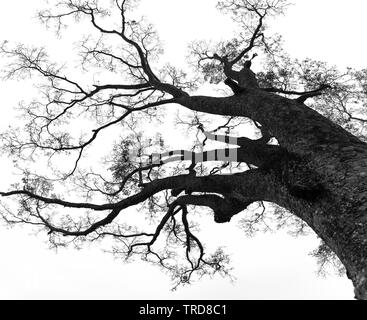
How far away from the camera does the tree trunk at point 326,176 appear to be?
319 centimetres

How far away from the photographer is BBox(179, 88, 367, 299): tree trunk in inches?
126

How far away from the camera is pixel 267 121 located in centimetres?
554

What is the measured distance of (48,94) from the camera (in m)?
10.7

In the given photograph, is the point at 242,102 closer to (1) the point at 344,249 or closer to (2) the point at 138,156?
(1) the point at 344,249

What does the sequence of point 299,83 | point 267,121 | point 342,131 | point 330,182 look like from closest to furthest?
point 330,182, point 342,131, point 267,121, point 299,83

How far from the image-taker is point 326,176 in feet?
12.9

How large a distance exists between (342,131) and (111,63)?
826cm

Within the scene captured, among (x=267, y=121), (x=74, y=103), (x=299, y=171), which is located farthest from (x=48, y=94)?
(x=299, y=171)

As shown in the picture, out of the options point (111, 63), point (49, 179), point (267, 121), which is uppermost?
point (111, 63)
